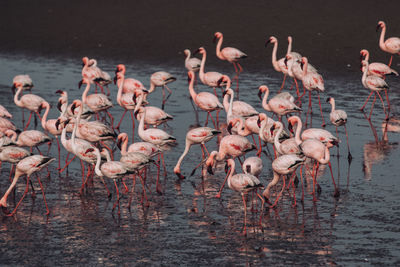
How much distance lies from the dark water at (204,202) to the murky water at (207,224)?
1 centimetres

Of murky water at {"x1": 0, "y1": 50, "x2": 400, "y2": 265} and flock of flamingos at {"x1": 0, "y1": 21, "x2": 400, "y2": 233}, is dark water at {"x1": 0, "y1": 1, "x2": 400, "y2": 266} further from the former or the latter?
flock of flamingos at {"x1": 0, "y1": 21, "x2": 400, "y2": 233}

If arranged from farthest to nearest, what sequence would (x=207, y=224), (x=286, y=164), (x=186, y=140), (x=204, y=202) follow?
(x=186, y=140)
(x=204, y=202)
(x=286, y=164)
(x=207, y=224)

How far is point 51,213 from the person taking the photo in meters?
10.4

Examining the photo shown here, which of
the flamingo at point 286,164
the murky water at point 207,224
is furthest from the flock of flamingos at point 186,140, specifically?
the murky water at point 207,224

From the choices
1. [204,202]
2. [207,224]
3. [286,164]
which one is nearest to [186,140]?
[204,202]

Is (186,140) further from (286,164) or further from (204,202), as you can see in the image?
(286,164)

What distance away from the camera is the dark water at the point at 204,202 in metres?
8.80

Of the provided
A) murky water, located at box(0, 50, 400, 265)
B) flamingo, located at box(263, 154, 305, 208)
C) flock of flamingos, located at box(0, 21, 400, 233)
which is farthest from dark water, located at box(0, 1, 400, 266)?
flamingo, located at box(263, 154, 305, 208)

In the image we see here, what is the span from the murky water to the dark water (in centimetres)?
1

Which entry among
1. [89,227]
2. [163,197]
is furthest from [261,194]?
[89,227]

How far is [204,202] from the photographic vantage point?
10906mm

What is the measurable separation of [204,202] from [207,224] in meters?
1.04

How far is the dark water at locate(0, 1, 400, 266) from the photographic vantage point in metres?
8.80

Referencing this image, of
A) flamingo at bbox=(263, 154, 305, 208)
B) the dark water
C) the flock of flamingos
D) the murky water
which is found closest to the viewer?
the murky water
